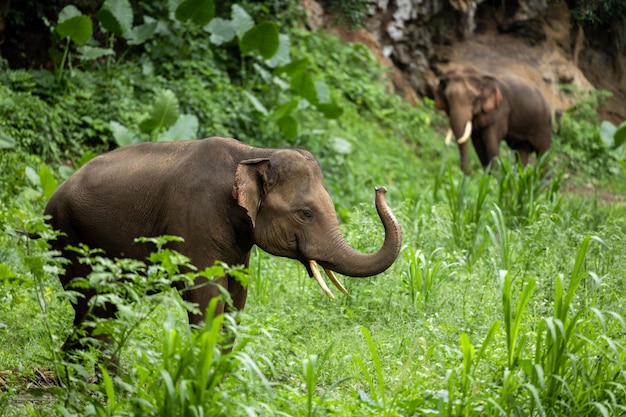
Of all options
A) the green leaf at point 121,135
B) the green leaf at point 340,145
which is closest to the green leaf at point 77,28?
the green leaf at point 121,135

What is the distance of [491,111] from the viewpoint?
14.8m

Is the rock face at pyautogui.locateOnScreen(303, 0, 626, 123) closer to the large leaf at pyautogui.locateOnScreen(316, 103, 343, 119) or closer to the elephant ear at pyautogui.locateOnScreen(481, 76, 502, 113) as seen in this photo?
the elephant ear at pyautogui.locateOnScreen(481, 76, 502, 113)

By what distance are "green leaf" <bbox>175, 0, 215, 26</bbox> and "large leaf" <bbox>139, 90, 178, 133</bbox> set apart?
6.66 feet

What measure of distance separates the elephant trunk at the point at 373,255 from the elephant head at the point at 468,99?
890cm

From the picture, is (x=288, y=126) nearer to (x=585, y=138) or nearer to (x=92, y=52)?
(x=92, y=52)

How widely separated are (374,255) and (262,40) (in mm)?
7379

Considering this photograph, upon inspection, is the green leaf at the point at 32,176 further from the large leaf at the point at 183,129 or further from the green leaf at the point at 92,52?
the green leaf at the point at 92,52

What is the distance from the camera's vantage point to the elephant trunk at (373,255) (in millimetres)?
5770

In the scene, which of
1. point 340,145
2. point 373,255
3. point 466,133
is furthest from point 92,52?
point 373,255

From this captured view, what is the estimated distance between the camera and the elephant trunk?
577 cm

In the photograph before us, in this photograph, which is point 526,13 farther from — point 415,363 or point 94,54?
point 415,363

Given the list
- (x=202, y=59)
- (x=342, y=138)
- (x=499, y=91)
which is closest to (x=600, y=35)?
(x=499, y=91)

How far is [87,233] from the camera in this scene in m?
6.23

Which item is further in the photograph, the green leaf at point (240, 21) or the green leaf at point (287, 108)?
the green leaf at point (240, 21)
